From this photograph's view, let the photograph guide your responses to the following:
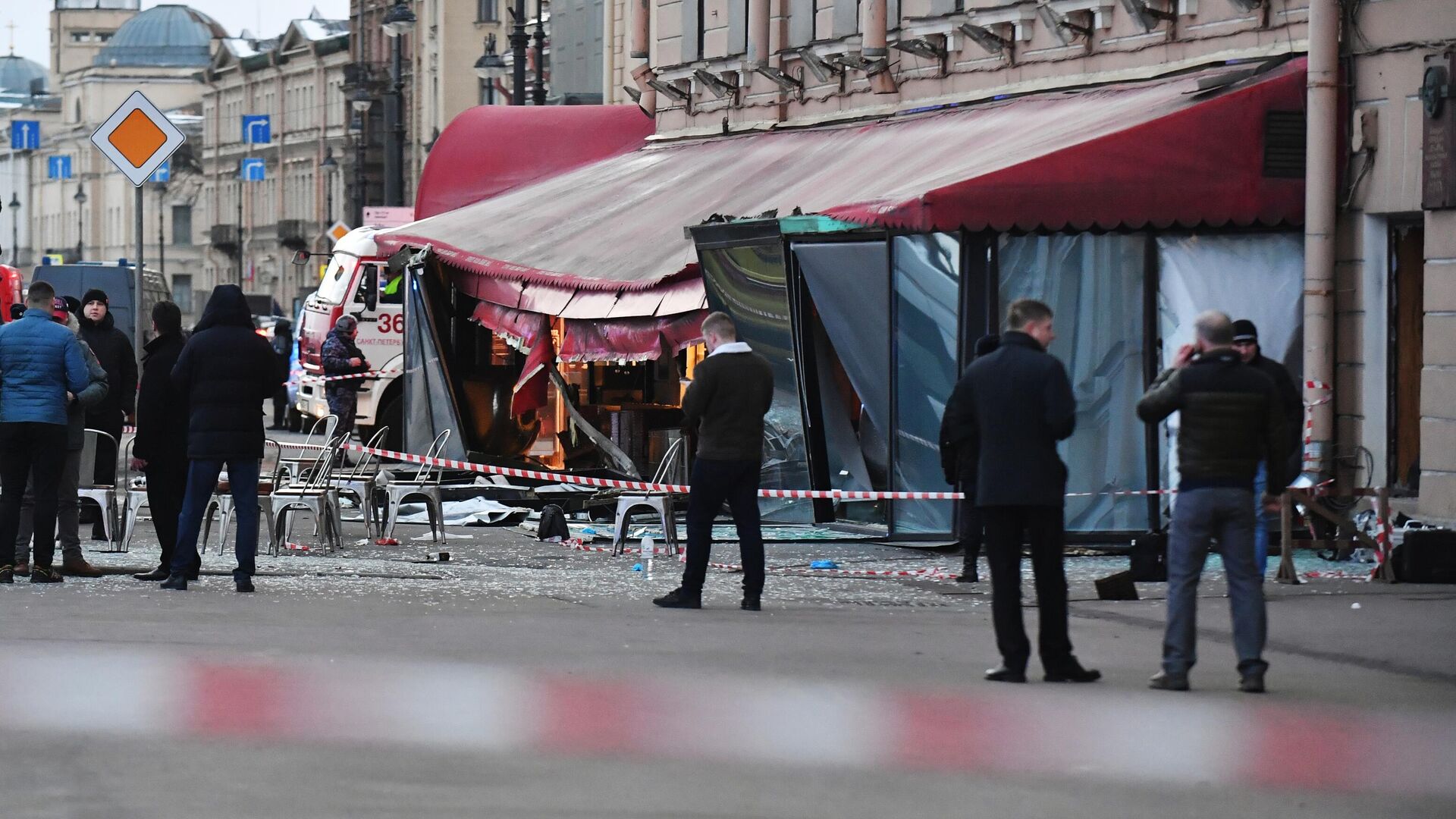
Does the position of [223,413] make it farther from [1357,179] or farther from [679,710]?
[1357,179]

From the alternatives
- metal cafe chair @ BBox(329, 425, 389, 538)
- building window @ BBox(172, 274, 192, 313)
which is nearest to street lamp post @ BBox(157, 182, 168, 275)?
building window @ BBox(172, 274, 192, 313)

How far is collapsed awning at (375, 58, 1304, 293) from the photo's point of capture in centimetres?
1692

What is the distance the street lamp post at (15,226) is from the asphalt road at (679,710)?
149139 millimetres

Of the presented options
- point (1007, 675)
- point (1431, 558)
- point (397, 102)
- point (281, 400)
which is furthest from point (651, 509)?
point (397, 102)

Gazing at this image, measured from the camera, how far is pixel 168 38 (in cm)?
14562

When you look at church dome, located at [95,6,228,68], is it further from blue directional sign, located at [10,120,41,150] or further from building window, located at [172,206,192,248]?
blue directional sign, located at [10,120,41,150]

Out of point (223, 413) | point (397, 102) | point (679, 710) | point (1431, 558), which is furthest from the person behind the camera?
point (397, 102)

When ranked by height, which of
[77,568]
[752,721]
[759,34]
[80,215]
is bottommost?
[752,721]

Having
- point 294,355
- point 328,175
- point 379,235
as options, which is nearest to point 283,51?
point 328,175

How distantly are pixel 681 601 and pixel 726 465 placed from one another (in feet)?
2.48

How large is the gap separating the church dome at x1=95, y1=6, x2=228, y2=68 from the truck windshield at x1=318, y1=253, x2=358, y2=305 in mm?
116233

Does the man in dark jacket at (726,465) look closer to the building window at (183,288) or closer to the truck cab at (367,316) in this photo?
the truck cab at (367,316)

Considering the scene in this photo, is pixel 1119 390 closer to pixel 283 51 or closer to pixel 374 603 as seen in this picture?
pixel 374 603

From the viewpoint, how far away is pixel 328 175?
94875 millimetres
